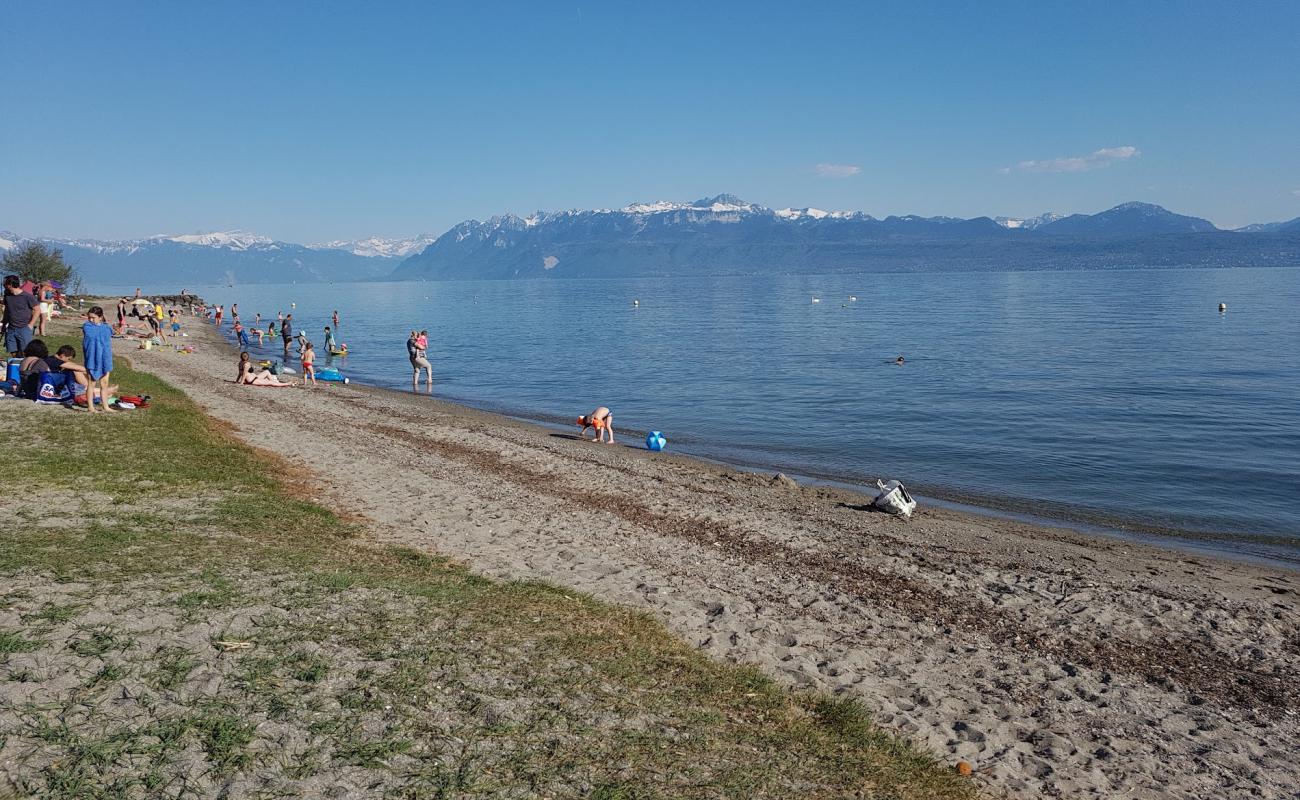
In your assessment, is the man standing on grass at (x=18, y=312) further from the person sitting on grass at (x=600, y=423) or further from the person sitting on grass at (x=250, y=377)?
the person sitting on grass at (x=600, y=423)

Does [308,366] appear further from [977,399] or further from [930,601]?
[930,601]

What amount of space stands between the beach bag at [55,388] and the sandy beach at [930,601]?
137 inches

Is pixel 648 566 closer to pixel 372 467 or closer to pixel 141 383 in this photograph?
pixel 372 467

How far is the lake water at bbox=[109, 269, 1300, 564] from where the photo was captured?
66.2 ft

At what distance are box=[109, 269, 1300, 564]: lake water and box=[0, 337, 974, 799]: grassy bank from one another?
535 inches

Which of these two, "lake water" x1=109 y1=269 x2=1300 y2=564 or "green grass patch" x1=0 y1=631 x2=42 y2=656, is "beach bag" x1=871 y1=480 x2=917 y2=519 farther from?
"green grass patch" x1=0 y1=631 x2=42 y2=656

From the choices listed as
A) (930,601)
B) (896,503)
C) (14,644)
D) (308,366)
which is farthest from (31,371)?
(930,601)

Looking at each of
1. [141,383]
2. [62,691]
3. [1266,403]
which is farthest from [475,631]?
[1266,403]

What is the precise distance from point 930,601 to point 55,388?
1801 cm

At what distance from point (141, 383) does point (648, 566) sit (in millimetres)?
18146

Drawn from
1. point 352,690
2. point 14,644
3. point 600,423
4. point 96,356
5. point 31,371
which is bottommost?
point 600,423

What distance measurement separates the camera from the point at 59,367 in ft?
58.7

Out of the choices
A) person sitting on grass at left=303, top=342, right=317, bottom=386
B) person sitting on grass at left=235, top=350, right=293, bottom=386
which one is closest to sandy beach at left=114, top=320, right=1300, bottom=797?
person sitting on grass at left=235, top=350, right=293, bottom=386

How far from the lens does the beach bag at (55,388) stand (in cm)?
1764
